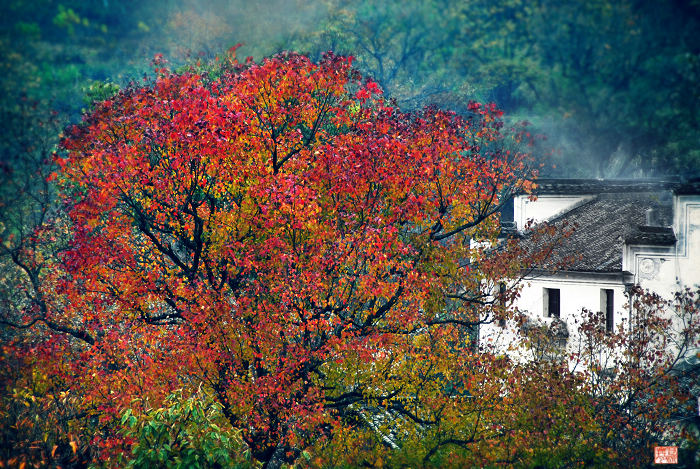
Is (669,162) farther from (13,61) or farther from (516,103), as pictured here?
(13,61)

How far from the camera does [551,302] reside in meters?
29.5

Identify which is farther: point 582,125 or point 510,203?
point 510,203

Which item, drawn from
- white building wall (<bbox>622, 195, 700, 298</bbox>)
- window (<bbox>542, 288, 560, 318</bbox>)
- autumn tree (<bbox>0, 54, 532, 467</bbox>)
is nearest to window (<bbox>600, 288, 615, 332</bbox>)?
window (<bbox>542, 288, 560, 318</bbox>)

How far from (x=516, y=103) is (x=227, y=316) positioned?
31572 mm

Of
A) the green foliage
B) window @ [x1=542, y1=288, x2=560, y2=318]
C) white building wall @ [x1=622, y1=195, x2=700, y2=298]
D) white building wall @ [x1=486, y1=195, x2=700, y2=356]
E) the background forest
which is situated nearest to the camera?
the green foliage

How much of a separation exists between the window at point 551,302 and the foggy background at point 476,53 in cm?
797

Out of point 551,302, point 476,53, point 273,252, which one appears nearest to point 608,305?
point 551,302

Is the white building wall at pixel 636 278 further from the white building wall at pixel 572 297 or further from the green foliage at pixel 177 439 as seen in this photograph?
the green foliage at pixel 177 439

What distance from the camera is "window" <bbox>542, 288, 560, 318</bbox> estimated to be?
29188 mm

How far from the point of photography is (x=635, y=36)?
23016mm

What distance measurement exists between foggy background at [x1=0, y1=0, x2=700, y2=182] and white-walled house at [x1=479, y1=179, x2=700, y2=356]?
2.97 meters

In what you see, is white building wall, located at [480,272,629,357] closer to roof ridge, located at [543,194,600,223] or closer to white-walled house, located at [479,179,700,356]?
white-walled house, located at [479,179,700,356]

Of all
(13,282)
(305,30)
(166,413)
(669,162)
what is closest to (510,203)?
(669,162)

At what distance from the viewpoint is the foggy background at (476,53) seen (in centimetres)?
2066
